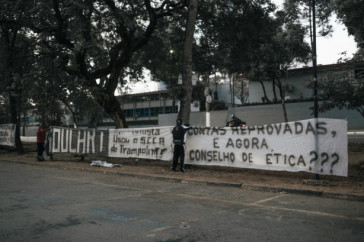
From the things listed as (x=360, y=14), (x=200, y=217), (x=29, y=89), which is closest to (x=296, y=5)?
(x=360, y=14)

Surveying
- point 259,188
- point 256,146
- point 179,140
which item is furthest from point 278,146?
point 179,140

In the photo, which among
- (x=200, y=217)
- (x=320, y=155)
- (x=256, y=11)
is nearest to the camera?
(x=200, y=217)

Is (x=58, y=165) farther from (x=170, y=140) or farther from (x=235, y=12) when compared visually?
(x=235, y=12)

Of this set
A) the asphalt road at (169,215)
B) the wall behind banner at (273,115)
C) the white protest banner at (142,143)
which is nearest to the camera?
the asphalt road at (169,215)

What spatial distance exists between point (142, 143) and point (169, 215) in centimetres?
943

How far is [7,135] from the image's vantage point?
90.7 feet

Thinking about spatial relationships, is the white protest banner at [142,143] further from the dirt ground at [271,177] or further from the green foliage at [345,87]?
the green foliage at [345,87]

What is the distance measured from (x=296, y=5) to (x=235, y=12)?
10.3 meters

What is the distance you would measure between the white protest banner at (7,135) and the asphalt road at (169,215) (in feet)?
60.9

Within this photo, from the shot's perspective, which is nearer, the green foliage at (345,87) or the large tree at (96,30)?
the green foliage at (345,87)

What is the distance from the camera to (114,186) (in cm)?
1010

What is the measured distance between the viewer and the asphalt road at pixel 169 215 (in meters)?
5.13

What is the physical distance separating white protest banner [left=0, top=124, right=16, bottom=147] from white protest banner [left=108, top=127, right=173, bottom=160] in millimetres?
12888

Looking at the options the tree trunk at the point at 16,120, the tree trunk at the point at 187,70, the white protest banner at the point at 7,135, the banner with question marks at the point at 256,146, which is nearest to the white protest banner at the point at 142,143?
the banner with question marks at the point at 256,146
